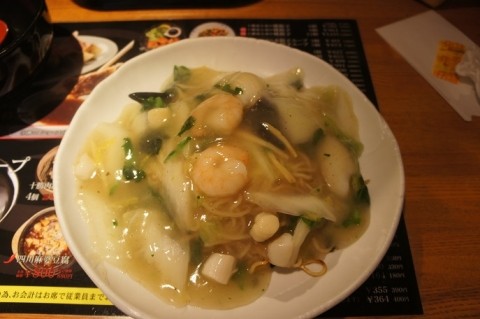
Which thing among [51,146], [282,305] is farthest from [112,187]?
[282,305]

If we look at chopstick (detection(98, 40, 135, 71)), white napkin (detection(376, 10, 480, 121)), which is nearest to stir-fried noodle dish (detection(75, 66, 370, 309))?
chopstick (detection(98, 40, 135, 71))

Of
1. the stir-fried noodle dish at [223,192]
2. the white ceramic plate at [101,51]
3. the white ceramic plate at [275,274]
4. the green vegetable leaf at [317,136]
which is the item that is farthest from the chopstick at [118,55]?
the green vegetable leaf at [317,136]

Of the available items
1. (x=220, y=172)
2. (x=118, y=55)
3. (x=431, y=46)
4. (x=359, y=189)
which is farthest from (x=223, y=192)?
(x=431, y=46)

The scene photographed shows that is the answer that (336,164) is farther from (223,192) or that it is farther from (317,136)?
(223,192)

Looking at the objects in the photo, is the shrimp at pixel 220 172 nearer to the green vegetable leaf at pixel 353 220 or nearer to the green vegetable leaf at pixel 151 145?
the green vegetable leaf at pixel 151 145

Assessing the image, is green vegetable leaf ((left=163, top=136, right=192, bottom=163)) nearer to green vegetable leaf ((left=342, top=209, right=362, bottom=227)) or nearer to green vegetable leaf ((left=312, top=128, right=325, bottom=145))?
green vegetable leaf ((left=312, top=128, right=325, bottom=145))
